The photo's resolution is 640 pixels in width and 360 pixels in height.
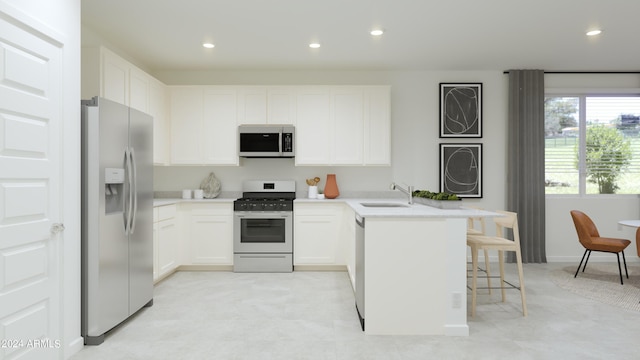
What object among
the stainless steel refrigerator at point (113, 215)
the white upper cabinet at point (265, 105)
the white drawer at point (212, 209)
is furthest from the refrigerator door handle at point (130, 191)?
the white upper cabinet at point (265, 105)

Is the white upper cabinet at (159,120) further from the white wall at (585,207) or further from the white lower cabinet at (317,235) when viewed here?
the white wall at (585,207)

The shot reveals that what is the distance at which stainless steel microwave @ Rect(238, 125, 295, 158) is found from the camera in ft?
16.0

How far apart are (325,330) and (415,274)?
2.68 ft

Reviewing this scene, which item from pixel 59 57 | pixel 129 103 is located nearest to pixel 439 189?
pixel 129 103

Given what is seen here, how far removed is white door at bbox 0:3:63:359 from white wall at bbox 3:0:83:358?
0.17ft

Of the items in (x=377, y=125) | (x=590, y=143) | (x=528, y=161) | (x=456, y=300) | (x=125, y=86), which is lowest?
(x=456, y=300)

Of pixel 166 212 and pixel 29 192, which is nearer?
pixel 29 192

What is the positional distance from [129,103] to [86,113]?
4.39 ft

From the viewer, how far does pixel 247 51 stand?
4.43 m

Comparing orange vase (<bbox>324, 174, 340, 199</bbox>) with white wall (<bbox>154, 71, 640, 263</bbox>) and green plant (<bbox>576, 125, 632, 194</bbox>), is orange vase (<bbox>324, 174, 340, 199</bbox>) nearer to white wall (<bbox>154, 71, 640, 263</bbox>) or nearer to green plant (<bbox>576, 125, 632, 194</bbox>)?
white wall (<bbox>154, 71, 640, 263</bbox>)

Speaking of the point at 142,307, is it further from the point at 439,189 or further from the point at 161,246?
the point at 439,189

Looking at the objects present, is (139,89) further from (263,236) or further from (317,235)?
(317,235)

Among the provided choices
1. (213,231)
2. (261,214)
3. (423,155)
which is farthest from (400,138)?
(213,231)

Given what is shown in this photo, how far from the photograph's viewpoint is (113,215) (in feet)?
9.11
